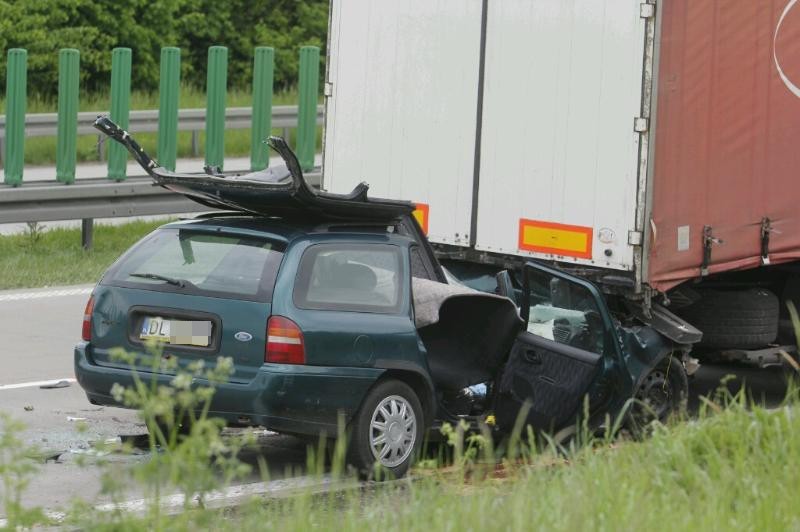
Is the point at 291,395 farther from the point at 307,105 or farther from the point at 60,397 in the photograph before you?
the point at 307,105

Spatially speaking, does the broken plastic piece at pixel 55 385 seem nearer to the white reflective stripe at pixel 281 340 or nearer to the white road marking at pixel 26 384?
the white road marking at pixel 26 384

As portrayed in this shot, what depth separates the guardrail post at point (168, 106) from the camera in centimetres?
1838

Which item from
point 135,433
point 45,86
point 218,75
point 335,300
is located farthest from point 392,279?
point 45,86

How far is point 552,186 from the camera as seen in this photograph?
37.4 ft

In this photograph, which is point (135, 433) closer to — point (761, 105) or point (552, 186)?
point (552, 186)

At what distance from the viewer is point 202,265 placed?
30.7ft

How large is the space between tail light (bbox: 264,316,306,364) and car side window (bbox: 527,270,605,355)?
210 cm

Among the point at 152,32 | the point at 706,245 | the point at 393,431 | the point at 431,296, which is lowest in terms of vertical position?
the point at 393,431

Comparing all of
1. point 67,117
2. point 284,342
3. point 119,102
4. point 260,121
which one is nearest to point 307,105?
point 260,121

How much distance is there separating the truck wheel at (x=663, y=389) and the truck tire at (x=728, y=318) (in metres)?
1.08

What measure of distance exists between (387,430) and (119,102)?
923cm

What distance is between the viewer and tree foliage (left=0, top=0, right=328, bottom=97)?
99.9 feet

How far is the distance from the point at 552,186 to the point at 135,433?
3.27 metres

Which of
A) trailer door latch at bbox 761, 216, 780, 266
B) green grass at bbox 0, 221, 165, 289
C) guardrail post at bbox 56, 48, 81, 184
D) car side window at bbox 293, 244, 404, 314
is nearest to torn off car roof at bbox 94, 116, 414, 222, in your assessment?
car side window at bbox 293, 244, 404, 314
